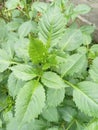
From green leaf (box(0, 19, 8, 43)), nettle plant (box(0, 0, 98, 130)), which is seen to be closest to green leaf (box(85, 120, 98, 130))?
nettle plant (box(0, 0, 98, 130))

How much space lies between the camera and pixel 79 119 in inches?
61.6

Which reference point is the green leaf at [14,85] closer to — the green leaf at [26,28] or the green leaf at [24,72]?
the green leaf at [24,72]

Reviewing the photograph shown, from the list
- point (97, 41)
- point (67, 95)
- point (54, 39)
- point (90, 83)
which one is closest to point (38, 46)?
point (54, 39)

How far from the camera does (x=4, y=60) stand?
1496 mm

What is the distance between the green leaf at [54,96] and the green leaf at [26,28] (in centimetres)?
54

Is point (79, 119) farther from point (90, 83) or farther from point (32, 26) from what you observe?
point (32, 26)

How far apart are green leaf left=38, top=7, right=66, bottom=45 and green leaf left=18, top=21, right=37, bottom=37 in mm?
445

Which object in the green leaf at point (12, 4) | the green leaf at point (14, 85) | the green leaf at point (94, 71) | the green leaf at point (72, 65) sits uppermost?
the green leaf at point (12, 4)

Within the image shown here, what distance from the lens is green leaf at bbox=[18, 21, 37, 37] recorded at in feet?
5.94

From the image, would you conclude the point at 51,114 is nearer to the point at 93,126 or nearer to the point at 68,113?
the point at 68,113

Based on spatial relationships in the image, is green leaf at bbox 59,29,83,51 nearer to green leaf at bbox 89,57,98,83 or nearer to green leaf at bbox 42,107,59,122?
green leaf at bbox 89,57,98,83

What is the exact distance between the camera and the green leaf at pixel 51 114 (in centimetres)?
151

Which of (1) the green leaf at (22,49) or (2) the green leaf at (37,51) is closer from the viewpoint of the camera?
(2) the green leaf at (37,51)

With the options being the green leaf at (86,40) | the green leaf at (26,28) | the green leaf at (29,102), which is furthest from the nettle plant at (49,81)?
the green leaf at (86,40)
